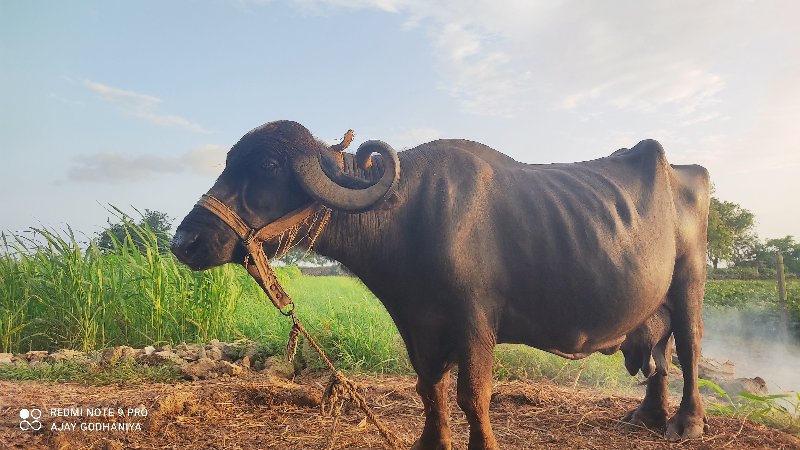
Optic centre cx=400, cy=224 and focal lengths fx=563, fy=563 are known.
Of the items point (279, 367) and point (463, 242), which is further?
point (279, 367)

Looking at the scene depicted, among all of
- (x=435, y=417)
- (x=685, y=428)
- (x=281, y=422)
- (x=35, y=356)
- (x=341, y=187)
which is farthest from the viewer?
(x=35, y=356)

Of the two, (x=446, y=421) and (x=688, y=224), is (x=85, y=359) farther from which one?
(x=688, y=224)

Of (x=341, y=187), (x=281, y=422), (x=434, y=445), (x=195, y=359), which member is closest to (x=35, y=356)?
(x=195, y=359)

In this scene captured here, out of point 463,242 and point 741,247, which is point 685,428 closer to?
point 463,242

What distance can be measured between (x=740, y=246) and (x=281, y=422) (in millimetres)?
37451

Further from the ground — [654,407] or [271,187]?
[271,187]

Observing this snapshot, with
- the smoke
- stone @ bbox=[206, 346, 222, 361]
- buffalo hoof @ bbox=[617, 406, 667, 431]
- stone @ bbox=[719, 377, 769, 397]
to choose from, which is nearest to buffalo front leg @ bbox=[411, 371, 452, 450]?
buffalo hoof @ bbox=[617, 406, 667, 431]

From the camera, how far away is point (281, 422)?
175 inches

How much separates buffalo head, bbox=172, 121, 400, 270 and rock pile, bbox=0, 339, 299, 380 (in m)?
4.10

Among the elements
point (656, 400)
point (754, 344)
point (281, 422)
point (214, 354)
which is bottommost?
point (754, 344)

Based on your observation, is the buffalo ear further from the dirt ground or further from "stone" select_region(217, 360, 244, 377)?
"stone" select_region(217, 360, 244, 377)

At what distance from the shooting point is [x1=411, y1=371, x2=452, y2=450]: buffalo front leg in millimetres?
3375

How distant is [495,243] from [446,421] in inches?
49.1

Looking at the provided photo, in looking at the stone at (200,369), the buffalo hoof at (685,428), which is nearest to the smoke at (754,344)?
the buffalo hoof at (685,428)
